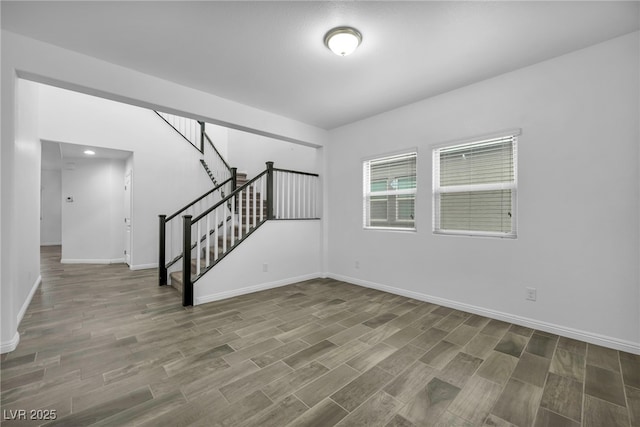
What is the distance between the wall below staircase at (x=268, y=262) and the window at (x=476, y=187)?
2.21 m

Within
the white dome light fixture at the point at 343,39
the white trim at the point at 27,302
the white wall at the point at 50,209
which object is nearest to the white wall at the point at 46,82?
the white trim at the point at 27,302

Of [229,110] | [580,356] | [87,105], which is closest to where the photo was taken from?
[580,356]

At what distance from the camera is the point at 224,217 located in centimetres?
390

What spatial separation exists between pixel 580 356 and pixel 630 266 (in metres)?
0.88

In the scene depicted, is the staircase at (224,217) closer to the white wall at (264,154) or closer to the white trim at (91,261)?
the white wall at (264,154)

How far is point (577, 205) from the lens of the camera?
8.26 feet

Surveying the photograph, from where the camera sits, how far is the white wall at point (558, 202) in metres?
2.31

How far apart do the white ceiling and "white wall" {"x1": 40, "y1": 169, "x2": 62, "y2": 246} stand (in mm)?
9896

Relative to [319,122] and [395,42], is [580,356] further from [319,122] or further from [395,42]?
[319,122]

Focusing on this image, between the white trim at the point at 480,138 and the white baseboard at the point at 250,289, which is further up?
the white trim at the point at 480,138

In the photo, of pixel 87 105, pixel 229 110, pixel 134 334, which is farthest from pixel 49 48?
pixel 87 105

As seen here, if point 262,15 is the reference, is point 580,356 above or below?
below

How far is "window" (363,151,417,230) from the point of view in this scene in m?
3.85

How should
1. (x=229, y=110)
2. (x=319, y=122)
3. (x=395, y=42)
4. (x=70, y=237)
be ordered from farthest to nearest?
(x=70, y=237) → (x=319, y=122) → (x=229, y=110) → (x=395, y=42)
